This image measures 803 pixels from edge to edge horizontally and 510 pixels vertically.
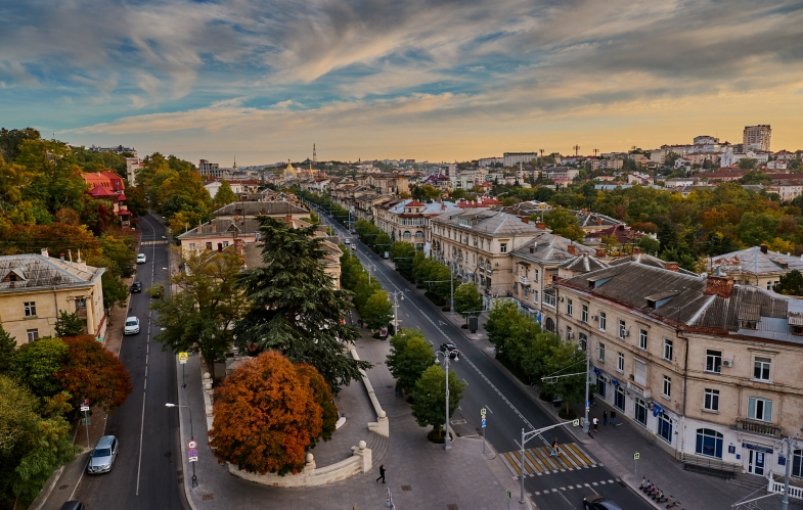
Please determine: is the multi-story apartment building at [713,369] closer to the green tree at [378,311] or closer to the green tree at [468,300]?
the green tree at [468,300]

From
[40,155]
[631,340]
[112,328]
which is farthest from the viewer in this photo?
[40,155]

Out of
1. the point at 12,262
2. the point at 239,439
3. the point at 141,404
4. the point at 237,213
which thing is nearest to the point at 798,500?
the point at 239,439

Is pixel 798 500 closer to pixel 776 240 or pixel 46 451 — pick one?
pixel 46 451

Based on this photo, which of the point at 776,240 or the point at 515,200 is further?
the point at 515,200

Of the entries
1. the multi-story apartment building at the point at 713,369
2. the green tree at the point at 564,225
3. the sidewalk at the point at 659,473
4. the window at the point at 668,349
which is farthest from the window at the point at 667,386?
the green tree at the point at 564,225

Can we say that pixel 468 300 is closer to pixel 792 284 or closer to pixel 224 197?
pixel 792 284

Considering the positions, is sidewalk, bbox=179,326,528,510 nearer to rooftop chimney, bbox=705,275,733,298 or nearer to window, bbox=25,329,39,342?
window, bbox=25,329,39,342
